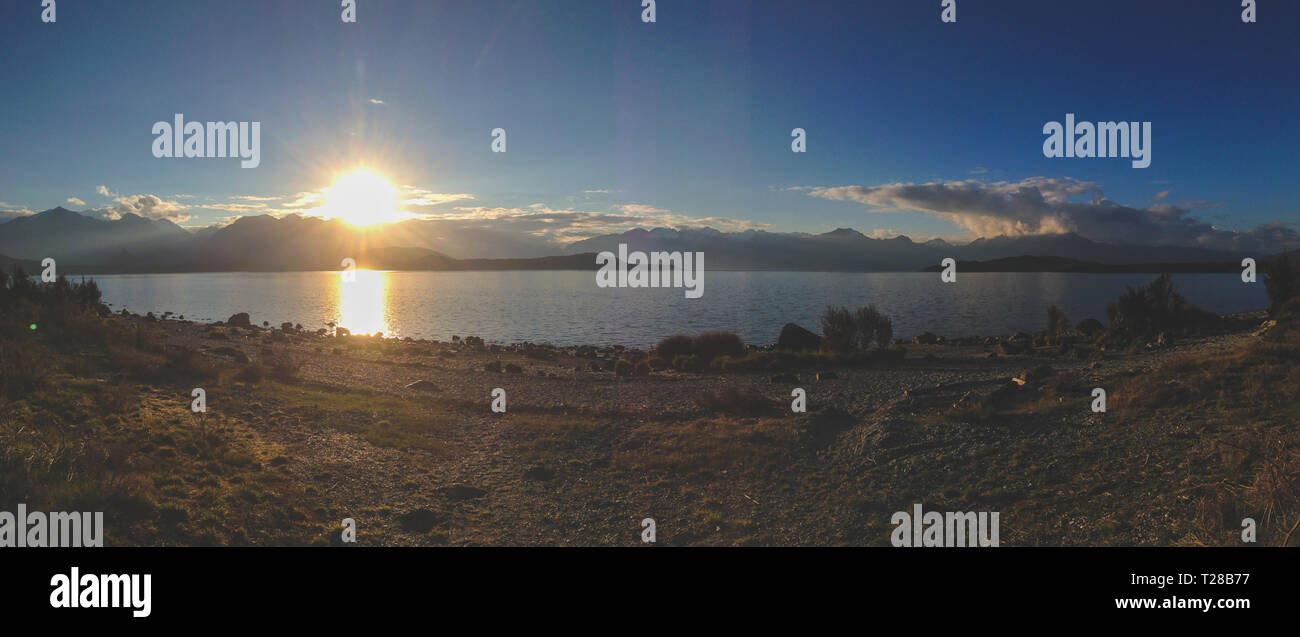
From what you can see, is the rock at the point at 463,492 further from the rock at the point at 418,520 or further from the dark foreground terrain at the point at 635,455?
the rock at the point at 418,520

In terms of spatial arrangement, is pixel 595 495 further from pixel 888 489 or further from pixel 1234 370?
pixel 1234 370

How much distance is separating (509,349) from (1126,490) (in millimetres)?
38352

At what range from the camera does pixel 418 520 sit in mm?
10375

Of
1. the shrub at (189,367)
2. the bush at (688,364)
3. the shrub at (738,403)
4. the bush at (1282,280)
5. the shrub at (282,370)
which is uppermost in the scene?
the bush at (1282,280)

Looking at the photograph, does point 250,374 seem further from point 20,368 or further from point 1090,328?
point 1090,328

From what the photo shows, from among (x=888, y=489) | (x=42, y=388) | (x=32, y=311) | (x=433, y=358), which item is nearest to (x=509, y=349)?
(x=433, y=358)

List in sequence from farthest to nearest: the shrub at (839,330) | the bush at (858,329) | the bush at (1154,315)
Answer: the bush at (858,329)
the shrub at (839,330)
the bush at (1154,315)

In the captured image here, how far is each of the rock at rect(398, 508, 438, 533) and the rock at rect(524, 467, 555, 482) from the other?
265 cm

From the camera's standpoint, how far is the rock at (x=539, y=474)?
12977 mm

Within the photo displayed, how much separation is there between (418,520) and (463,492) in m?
1.68

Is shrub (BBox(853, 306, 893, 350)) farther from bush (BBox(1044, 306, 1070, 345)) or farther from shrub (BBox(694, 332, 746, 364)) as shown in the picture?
bush (BBox(1044, 306, 1070, 345))

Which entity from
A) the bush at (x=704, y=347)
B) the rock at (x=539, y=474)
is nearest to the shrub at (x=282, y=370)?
the rock at (x=539, y=474)

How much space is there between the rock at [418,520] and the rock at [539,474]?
104 inches
